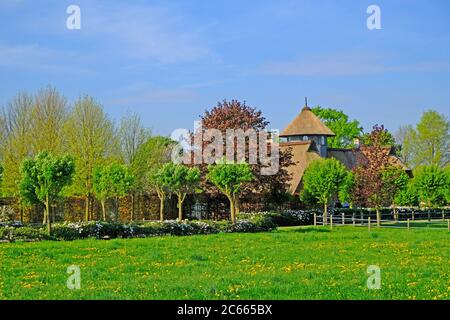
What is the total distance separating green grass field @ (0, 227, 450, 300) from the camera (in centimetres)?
1152

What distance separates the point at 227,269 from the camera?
15.1 metres

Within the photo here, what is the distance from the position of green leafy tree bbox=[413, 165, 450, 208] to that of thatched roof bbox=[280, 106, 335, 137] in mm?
13634

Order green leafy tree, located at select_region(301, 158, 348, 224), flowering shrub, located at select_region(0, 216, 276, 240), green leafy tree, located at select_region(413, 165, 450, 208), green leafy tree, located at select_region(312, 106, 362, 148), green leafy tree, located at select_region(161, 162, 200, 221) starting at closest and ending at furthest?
flowering shrub, located at select_region(0, 216, 276, 240)
green leafy tree, located at select_region(161, 162, 200, 221)
green leafy tree, located at select_region(301, 158, 348, 224)
green leafy tree, located at select_region(413, 165, 450, 208)
green leafy tree, located at select_region(312, 106, 362, 148)

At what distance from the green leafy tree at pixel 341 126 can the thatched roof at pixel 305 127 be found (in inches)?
911

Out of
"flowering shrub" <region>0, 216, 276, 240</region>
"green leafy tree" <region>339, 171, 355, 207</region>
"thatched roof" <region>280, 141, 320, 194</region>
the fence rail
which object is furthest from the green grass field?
"thatched roof" <region>280, 141, 320, 194</region>

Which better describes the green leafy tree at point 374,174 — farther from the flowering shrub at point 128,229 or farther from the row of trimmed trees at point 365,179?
the flowering shrub at point 128,229

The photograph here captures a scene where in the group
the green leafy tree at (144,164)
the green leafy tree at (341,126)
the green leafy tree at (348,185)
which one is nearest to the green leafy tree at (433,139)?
the green leafy tree at (341,126)

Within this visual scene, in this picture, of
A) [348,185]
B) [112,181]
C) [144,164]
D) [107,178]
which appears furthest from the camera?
[144,164]

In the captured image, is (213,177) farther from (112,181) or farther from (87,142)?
(87,142)

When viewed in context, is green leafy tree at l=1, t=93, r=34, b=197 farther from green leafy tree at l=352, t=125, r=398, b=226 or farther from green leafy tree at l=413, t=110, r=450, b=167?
green leafy tree at l=413, t=110, r=450, b=167

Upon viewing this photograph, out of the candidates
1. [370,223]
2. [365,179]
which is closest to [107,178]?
[370,223]

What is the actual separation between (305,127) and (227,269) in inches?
1881

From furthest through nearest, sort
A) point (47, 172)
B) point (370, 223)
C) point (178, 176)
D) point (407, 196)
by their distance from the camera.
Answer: point (407, 196)
point (370, 223)
point (178, 176)
point (47, 172)

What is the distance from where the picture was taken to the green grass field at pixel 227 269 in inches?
453
